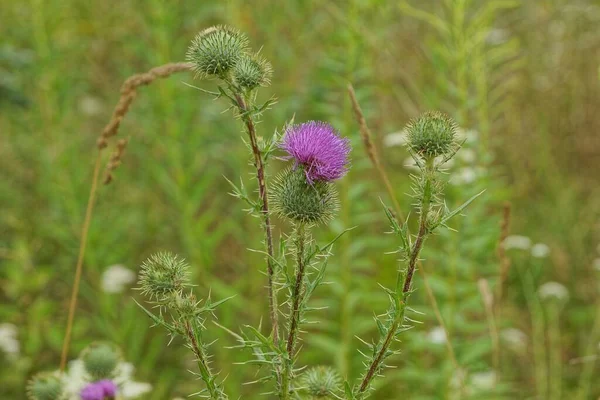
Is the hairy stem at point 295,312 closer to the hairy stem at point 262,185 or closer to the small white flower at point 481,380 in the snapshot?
the hairy stem at point 262,185

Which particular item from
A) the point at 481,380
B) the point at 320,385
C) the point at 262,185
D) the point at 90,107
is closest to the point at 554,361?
the point at 481,380

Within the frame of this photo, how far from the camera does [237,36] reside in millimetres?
1467

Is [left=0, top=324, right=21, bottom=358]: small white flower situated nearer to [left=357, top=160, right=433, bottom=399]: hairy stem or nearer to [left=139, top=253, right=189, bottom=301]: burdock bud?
[left=139, top=253, right=189, bottom=301]: burdock bud

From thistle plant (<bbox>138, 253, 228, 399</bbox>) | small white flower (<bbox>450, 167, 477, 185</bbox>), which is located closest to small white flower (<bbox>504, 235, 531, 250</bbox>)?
small white flower (<bbox>450, 167, 477, 185</bbox>)

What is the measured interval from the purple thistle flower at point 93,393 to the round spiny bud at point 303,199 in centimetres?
64

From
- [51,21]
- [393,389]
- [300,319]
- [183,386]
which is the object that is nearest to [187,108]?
[51,21]

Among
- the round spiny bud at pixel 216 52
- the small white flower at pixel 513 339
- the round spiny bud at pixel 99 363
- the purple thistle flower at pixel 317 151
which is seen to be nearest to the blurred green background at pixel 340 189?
the small white flower at pixel 513 339

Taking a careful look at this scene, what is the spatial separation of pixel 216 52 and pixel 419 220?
1.75ft

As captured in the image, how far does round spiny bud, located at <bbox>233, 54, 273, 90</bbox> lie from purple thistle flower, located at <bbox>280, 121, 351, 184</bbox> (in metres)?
0.12

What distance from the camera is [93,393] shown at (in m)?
1.61

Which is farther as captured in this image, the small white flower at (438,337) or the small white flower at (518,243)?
the small white flower at (518,243)

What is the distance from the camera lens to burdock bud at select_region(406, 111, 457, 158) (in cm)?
130

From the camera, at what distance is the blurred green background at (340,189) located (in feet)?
11.0

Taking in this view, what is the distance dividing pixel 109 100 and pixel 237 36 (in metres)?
4.17
